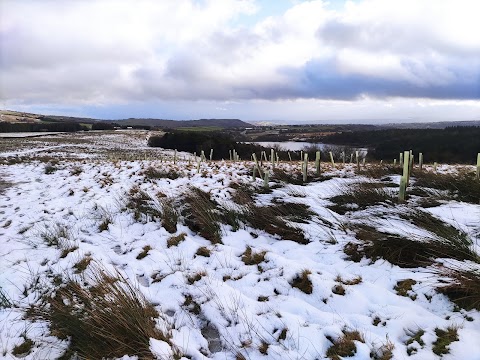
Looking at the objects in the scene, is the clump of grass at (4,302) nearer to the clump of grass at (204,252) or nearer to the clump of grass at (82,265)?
the clump of grass at (82,265)

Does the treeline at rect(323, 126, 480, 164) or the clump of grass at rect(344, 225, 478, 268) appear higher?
the clump of grass at rect(344, 225, 478, 268)

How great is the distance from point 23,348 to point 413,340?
3.64m

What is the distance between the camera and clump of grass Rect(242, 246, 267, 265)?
4.52m

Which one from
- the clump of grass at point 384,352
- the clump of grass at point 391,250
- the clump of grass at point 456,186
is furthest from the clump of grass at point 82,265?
the clump of grass at point 456,186

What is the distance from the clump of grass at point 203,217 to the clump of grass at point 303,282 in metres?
1.70

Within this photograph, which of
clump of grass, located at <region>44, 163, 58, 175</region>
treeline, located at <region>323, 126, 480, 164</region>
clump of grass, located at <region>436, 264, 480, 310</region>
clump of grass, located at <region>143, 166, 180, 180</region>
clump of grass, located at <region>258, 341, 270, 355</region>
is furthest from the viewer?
treeline, located at <region>323, 126, 480, 164</region>

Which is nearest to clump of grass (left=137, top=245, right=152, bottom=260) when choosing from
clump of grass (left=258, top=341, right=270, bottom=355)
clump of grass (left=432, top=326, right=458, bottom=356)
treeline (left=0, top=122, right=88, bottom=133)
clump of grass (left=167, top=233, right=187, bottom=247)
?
clump of grass (left=167, top=233, right=187, bottom=247)

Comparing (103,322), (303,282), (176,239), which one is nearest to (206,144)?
(176,239)

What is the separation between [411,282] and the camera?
3570mm

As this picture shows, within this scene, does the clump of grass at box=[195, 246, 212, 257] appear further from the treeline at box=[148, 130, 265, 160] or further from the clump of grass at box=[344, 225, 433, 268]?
the treeline at box=[148, 130, 265, 160]

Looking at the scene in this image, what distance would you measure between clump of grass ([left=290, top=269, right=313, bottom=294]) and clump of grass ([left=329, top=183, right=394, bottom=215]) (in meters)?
2.57

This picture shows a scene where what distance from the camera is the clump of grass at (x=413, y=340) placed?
2722 mm

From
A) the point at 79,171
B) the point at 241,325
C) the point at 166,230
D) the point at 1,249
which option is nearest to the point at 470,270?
the point at 241,325

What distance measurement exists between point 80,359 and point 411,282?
341 centimetres
